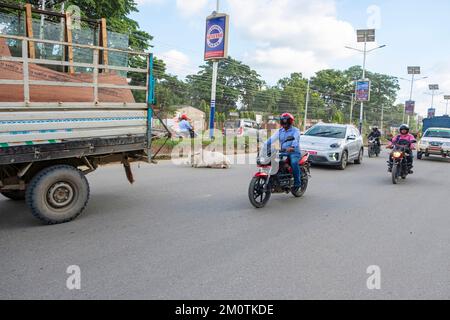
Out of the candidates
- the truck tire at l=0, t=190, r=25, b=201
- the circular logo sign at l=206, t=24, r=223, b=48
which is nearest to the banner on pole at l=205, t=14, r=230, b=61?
the circular logo sign at l=206, t=24, r=223, b=48

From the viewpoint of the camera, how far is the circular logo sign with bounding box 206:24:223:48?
18.1 metres

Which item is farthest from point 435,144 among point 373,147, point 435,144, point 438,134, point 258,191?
point 258,191

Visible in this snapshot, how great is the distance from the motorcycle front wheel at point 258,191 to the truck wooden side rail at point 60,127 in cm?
186

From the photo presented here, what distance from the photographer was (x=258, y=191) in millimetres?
6605

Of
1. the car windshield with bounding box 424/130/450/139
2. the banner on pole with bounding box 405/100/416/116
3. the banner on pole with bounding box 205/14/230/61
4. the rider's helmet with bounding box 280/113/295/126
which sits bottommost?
the car windshield with bounding box 424/130/450/139

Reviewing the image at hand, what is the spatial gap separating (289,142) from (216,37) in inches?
499

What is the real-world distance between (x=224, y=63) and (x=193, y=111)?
1711 cm

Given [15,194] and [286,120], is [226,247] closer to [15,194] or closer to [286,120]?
[286,120]

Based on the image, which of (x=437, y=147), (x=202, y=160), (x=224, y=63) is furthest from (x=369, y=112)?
(x=202, y=160)

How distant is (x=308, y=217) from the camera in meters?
6.16

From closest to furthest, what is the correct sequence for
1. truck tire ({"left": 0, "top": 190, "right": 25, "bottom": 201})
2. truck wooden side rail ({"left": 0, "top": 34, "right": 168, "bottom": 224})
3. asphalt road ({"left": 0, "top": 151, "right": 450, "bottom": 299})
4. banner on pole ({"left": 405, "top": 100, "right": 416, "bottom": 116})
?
asphalt road ({"left": 0, "top": 151, "right": 450, "bottom": 299}) → truck wooden side rail ({"left": 0, "top": 34, "right": 168, "bottom": 224}) → truck tire ({"left": 0, "top": 190, "right": 25, "bottom": 201}) → banner on pole ({"left": 405, "top": 100, "right": 416, "bottom": 116})

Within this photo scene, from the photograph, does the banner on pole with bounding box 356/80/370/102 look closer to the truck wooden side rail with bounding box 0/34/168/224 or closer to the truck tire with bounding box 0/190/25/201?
the truck wooden side rail with bounding box 0/34/168/224

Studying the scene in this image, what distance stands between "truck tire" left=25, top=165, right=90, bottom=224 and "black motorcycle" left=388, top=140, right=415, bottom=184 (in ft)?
25.9

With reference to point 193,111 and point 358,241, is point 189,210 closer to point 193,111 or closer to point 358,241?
point 358,241
